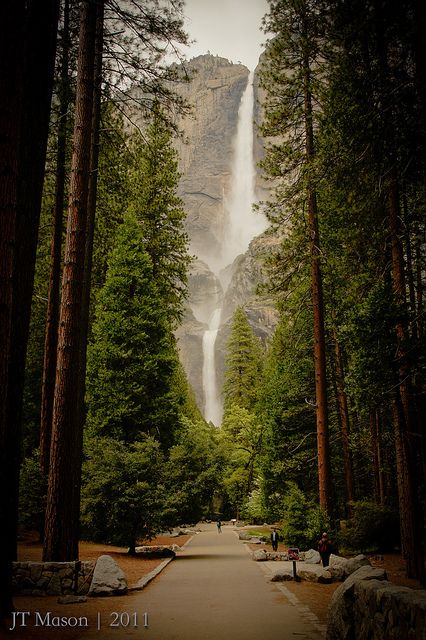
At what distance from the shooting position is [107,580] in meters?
8.81

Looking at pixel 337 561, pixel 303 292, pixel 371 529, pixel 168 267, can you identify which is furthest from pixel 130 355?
pixel 337 561

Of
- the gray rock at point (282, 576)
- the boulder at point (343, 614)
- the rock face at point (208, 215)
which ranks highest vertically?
the rock face at point (208, 215)

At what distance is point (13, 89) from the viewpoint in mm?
5488

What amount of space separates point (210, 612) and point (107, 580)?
2255mm

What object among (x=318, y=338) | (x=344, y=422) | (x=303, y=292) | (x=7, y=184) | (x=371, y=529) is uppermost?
(x=303, y=292)

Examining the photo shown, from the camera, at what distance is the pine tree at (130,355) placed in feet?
67.3

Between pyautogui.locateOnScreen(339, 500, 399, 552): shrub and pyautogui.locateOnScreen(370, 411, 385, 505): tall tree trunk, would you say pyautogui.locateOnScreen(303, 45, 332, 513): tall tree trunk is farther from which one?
pyautogui.locateOnScreen(370, 411, 385, 505): tall tree trunk

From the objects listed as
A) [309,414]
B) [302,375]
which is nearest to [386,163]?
[302,375]

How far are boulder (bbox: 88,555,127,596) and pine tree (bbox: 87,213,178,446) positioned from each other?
10978 mm

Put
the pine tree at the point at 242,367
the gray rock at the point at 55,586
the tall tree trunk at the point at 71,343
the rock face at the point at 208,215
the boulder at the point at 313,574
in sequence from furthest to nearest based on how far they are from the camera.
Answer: the rock face at the point at 208,215
the pine tree at the point at 242,367
the boulder at the point at 313,574
the tall tree trunk at the point at 71,343
the gray rock at the point at 55,586

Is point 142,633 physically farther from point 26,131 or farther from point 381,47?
point 381,47

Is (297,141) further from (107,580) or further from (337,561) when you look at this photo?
(107,580)

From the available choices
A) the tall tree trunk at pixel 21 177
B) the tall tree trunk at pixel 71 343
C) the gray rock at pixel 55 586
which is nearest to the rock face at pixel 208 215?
the tall tree trunk at pixel 71 343

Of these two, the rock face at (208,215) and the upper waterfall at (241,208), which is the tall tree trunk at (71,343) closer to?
the rock face at (208,215)
